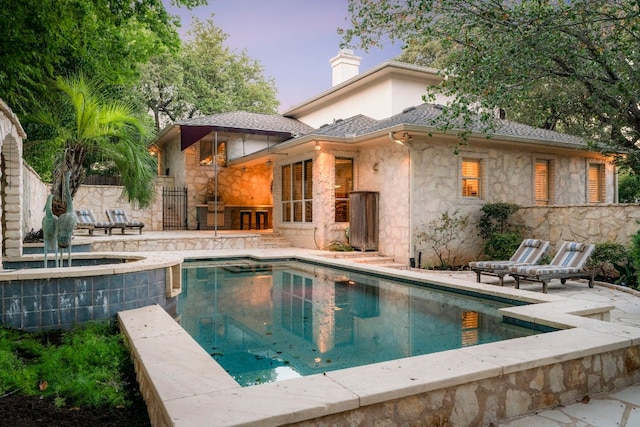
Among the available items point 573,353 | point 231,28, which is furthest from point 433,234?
point 231,28

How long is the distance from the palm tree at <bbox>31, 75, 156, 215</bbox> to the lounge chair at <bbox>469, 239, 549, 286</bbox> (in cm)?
685

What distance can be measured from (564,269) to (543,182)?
23.0ft

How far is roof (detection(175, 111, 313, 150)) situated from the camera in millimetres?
15750

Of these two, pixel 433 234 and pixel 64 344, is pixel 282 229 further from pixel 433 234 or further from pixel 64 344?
pixel 64 344

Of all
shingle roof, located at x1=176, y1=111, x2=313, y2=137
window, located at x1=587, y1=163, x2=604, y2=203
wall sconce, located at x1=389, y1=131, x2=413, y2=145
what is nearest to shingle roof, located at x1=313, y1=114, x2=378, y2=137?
wall sconce, located at x1=389, y1=131, x2=413, y2=145

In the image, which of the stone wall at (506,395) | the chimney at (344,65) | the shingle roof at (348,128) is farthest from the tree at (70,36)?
the chimney at (344,65)

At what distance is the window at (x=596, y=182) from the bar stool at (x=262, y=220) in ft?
42.5

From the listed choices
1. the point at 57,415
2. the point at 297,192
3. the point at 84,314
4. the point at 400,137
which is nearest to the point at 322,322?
the point at 84,314

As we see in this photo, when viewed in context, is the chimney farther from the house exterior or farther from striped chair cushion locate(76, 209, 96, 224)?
→ striped chair cushion locate(76, 209, 96, 224)

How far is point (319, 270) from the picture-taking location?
9.95 metres

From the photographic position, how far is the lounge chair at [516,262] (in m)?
8.03

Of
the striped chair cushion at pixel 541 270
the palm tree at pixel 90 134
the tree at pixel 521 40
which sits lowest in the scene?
the striped chair cushion at pixel 541 270

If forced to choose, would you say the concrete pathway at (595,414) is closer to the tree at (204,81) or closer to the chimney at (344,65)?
the chimney at (344,65)

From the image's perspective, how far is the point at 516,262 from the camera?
8719mm
